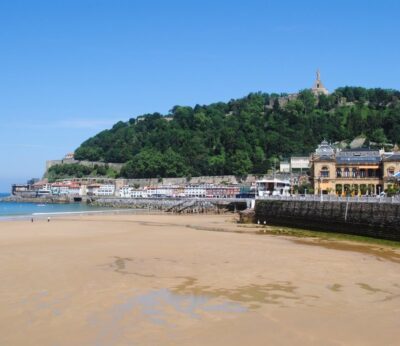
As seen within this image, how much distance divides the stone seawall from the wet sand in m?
4.01

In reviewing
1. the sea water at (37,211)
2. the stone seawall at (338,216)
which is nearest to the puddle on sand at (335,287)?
the stone seawall at (338,216)

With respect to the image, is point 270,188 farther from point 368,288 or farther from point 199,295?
point 199,295

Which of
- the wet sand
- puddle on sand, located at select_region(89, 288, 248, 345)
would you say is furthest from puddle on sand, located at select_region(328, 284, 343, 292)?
puddle on sand, located at select_region(89, 288, 248, 345)

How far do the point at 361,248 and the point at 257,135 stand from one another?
129803 mm

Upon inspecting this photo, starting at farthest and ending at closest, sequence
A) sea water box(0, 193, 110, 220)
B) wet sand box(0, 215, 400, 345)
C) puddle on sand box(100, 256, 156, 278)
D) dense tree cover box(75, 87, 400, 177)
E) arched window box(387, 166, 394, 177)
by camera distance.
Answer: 1. dense tree cover box(75, 87, 400, 177)
2. sea water box(0, 193, 110, 220)
3. arched window box(387, 166, 394, 177)
4. puddle on sand box(100, 256, 156, 278)
5. wet sand box(0, 215, 400, 345)

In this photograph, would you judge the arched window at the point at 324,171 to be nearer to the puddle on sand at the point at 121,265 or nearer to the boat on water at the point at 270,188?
the boat on water at the point at 270,188

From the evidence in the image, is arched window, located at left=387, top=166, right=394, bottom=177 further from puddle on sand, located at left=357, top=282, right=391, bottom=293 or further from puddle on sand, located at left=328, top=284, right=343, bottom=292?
puddle on sand, located at left=328, top=284, right=343, bottom=292

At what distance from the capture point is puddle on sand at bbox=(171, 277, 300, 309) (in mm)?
17628

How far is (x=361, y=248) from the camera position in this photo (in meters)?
31.9

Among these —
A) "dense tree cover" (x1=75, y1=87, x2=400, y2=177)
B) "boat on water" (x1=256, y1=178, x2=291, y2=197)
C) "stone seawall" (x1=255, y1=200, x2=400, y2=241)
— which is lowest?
"stone seawall" (x1=255, y1=200, x2=400, y2=241)

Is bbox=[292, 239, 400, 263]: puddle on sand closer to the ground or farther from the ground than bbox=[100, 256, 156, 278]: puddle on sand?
farther from the ground

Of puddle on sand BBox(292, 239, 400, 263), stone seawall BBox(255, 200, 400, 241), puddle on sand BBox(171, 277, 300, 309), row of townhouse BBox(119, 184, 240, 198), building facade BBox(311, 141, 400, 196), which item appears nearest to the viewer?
puddle on sand BBox(171, 277, 300, 309)

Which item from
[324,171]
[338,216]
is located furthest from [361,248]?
[324,171]

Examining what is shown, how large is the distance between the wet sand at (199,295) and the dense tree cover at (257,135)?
112171 mm
